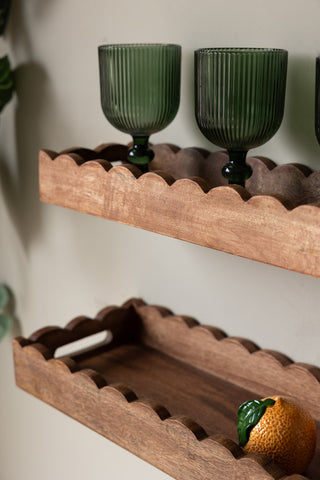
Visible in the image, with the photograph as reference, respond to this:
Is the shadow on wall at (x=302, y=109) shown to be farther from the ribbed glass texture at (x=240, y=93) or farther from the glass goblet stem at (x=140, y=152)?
the glass goblet stem at (x=140, y=152)

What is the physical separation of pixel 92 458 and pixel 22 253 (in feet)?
1.56

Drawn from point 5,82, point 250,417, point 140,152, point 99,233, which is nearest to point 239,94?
point 140,152

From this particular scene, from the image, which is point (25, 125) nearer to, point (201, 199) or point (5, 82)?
point (5, 82)

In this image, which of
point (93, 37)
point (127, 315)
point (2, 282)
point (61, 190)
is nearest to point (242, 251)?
point (61, 190)

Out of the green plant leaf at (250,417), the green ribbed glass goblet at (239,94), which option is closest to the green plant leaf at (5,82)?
the green ribbed glass goblet at (239,94)

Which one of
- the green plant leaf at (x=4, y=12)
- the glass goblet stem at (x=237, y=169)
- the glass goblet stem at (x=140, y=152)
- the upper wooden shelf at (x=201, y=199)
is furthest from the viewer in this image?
the green plant leaf at (x=4, y=12)

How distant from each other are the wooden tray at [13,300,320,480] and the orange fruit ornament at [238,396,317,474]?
29mm

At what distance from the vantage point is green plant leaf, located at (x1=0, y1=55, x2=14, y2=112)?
1.19 metres

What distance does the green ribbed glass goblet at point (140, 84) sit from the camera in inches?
30.9

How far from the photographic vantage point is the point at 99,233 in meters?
1.17

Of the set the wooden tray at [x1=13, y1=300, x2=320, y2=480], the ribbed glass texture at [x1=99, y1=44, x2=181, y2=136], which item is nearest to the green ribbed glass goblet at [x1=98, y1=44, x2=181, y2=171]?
the ribbed glass texture at [x1=99, y1=44, x2=181, y2=136]

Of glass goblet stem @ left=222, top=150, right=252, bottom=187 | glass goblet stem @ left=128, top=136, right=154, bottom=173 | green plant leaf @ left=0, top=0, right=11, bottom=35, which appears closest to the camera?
glass goblet stem @ left=222, top=150, right=252, bottom=187

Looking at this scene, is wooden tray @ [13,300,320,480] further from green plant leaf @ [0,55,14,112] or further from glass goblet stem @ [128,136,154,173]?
green plant leaf @ [0,55,14,112]

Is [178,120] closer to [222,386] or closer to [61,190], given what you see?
[61,190]
